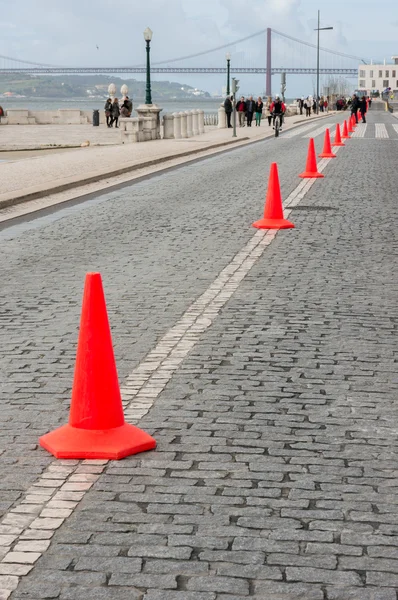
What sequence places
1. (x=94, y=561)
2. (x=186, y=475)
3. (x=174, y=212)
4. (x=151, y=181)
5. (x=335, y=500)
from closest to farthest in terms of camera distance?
(x=94, y=561) < (x=335, y=500) < (x=186, y=475) < (x=174, y=212) < (x=151, y=181)

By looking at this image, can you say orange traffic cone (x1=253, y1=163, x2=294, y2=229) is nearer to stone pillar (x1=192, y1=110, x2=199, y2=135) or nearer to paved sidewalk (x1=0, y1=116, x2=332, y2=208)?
paved sidewalk (x1=0, y1=116, x2=332, y2=208)

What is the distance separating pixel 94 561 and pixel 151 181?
17332mm

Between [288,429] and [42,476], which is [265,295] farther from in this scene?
[42,476]

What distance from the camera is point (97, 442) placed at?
15.1 feet

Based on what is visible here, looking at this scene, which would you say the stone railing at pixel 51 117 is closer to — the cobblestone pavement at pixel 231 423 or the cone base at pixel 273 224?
the cone base at pixel 273 224

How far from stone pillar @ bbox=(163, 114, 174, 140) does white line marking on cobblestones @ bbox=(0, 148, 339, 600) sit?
30.4 meters

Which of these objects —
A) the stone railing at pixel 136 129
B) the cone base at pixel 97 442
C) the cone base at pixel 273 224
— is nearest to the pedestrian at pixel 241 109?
the stone railing at pixel 136 129

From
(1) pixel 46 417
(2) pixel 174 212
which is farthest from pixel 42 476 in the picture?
(2) pixel 174 212

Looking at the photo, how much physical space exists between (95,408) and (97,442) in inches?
6.8

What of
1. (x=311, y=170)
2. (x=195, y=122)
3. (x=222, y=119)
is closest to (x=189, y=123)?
(x=195, y=122)

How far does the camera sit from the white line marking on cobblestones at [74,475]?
3.57 metres

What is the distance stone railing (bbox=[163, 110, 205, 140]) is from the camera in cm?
3866

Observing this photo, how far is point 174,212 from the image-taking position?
14.6 meters

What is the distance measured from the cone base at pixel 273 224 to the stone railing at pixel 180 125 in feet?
86.3
